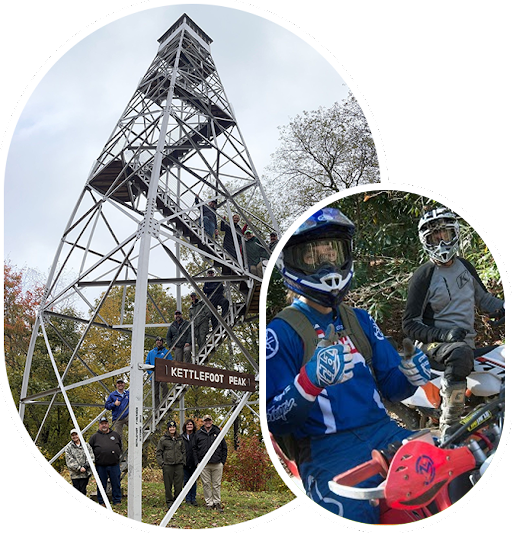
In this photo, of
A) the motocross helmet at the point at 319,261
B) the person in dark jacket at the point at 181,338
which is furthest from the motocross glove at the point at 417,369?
the person in dark jacket at the point at 181,338

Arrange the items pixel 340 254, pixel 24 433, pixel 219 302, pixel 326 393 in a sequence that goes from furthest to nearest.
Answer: pixel 219 302, pixel 24 433, pixel 340 254, pixel 326 393

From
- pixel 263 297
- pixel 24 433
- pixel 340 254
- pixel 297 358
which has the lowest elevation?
pixel 24 433

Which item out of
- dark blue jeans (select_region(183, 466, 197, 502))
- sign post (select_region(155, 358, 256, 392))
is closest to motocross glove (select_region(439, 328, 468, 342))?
sign post (select_region(155, 358, 256, 392))

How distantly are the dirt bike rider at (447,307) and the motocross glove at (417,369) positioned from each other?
0.05m

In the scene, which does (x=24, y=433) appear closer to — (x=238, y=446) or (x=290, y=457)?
(x=290, y=457)

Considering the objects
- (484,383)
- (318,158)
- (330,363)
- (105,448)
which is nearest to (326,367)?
(330,363)

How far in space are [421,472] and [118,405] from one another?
8437mm

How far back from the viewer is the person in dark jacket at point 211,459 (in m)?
10.3

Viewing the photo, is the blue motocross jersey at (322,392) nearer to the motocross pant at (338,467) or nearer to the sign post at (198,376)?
the motocross pant at (338,467)

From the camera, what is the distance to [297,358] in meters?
3.65

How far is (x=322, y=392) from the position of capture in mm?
3627

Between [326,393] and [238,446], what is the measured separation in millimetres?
14053

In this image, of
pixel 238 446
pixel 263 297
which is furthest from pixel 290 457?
pixel 238 446

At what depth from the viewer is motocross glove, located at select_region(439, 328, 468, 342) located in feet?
12.6
